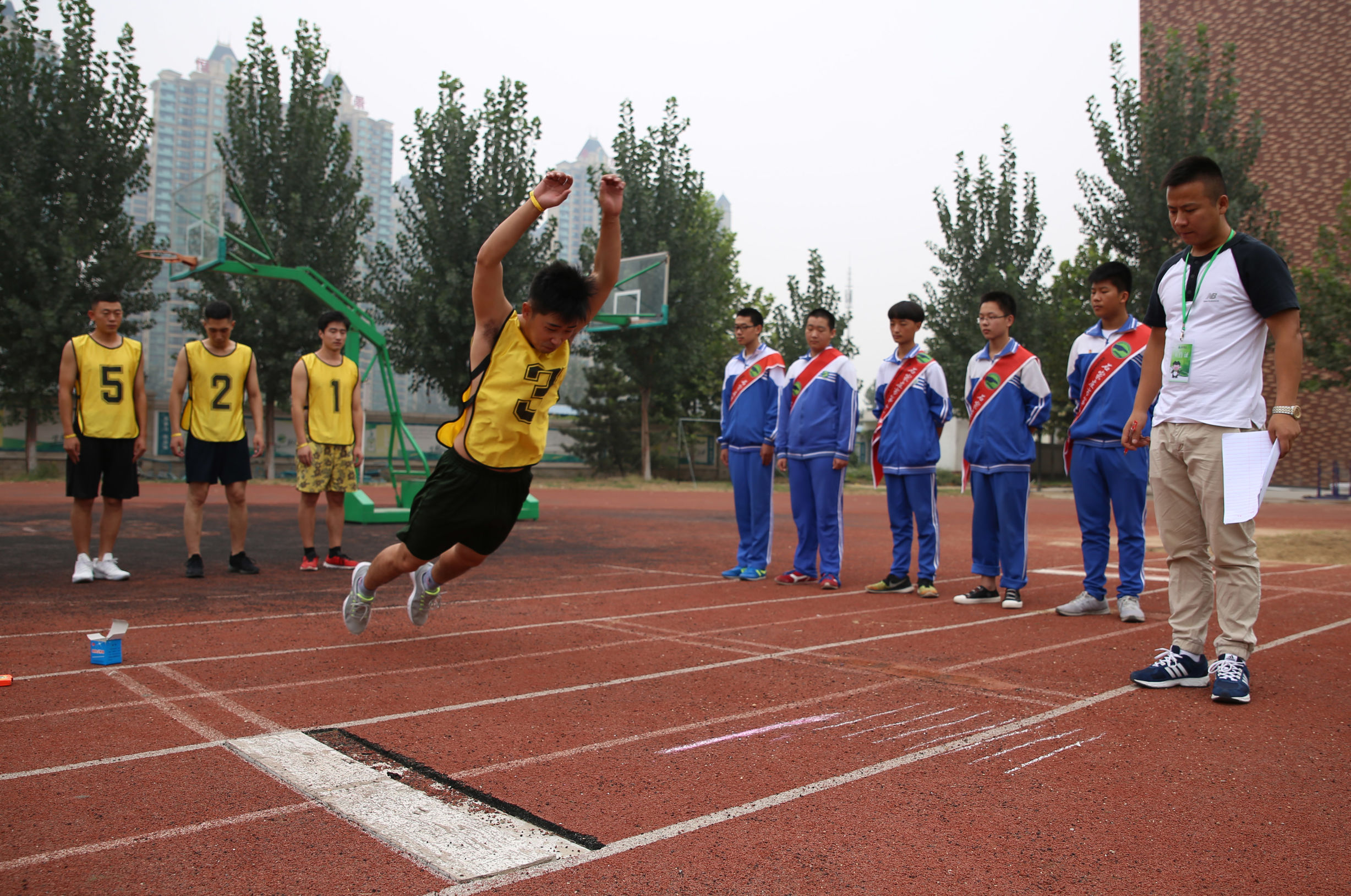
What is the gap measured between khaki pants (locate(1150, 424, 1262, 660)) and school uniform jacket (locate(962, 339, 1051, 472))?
7.03 ft

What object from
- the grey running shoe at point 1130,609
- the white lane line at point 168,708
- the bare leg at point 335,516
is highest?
the bare leg at point 335,516

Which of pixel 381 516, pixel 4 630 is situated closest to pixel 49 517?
pixel 381 516

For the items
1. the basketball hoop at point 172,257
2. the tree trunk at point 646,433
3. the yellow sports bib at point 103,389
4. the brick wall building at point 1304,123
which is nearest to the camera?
the yellow sports bib at point 103,389

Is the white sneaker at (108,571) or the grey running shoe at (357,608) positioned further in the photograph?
the white sneaker at (108,571)

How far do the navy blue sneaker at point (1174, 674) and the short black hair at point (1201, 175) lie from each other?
1963 mm

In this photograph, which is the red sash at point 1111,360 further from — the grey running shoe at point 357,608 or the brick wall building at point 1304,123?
the brick wall building at point 1304,123

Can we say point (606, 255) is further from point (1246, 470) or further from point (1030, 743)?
point (1246, 470)

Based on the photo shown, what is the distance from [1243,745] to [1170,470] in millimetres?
1328

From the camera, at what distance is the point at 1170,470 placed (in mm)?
4098

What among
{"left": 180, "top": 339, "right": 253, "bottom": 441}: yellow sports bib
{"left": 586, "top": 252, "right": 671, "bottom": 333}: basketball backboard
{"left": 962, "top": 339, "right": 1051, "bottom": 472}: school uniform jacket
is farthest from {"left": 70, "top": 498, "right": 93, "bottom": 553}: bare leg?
{"left": 586, "top": 252, "right": 671, "bottom": 333}: basketball backboard

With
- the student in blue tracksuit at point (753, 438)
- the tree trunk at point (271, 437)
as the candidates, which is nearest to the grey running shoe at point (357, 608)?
the student in blue tracksuit at point (753, 438)

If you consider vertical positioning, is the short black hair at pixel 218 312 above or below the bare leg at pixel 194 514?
above

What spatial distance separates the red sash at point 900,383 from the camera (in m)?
6.97

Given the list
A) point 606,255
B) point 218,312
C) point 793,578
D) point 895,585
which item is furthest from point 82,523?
point 895,585
